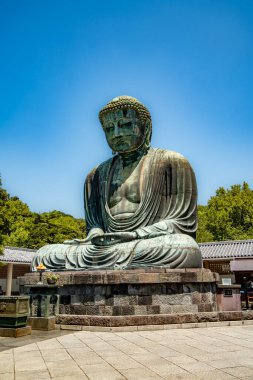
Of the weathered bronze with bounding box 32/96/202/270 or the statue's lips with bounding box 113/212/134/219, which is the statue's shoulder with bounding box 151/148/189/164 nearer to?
the weathered bronze with bounding box 32/96/202/270

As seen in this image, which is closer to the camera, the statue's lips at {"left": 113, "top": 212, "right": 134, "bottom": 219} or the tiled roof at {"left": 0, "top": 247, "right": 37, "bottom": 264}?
the statue's lips at {"left": 113, "top": 212, "right": 134, "bottom": 219}

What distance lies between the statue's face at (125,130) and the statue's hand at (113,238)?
8.55 feet

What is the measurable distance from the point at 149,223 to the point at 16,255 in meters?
15.8

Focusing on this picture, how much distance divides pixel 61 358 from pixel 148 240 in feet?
13.0

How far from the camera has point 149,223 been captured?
359 inches

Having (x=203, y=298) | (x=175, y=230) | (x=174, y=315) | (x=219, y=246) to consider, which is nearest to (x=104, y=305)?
(x=174, y=315)

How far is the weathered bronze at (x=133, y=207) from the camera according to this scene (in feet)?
26.0

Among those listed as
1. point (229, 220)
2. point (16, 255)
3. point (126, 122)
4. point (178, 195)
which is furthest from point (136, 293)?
point (229, 220)

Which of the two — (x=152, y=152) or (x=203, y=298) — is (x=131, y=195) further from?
(x=203, y=298)

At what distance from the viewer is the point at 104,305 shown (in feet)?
23.6

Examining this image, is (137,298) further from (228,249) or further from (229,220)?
(229,220)

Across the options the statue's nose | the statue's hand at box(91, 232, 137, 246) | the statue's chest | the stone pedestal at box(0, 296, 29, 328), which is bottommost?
the stone pedestal at box(0, 296, 29, 328)

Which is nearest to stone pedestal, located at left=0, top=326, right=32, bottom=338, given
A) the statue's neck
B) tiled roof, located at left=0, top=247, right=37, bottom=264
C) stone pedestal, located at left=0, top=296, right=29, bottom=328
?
stone pedestal, located at left=0, top=296, right=29, bottom=328

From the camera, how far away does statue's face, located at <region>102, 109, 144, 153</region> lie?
9.91m
